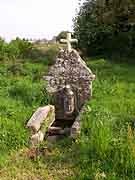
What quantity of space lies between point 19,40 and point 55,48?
7.78 feet

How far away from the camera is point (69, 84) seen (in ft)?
32.6

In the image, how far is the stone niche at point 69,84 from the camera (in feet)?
31.9

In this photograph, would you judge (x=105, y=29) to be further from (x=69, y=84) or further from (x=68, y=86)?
(x=68, y=86)

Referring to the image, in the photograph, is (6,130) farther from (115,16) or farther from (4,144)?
(115,16)

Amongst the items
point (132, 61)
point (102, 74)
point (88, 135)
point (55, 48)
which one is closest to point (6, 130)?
point (88, 135)

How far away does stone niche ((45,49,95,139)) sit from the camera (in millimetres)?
9734

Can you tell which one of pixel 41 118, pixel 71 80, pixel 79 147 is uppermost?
pixel 71 80

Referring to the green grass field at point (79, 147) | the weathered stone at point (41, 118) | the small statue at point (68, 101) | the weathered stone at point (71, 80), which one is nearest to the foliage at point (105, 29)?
the green grass field at point (79, 147)

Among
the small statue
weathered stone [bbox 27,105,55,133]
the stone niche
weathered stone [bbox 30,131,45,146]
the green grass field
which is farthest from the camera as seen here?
the stone niche

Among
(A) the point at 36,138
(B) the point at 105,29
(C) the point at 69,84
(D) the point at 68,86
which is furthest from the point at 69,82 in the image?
(B) the point at 105,29

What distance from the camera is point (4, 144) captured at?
7539mm

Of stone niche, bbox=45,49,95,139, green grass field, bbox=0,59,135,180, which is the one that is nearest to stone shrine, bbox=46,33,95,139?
stone niche, bbox=45,49,95,139

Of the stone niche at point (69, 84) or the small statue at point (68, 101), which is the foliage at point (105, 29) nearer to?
the stone niche at point (69, 84)

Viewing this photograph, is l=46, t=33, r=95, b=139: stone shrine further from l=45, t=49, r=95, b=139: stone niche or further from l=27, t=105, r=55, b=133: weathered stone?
l=27, t=105, r=55, b=133: weathered stone
